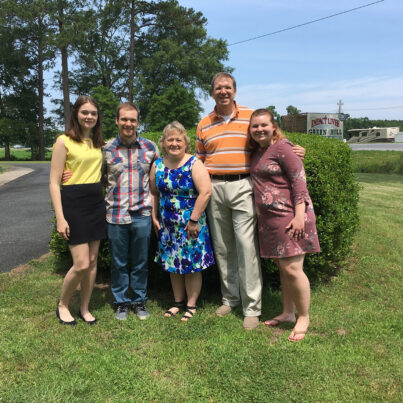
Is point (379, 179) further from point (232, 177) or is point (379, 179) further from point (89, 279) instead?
point (89, 279)

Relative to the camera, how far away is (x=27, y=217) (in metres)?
7.99

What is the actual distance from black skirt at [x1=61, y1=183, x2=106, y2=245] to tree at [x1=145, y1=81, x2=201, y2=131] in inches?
1058

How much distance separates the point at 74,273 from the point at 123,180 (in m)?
0.88

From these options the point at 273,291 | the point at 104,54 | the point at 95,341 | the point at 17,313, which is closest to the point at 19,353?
the point at 95,341

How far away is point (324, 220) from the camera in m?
4.24

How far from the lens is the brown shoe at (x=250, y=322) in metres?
3.35

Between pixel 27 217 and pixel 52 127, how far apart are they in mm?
39207

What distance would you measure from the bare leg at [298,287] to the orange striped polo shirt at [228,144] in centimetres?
84

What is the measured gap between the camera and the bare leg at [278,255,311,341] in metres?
3.11

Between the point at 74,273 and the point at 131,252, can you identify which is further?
the point at 131,252

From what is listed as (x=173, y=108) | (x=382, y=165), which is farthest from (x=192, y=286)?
(x=173, y=108)

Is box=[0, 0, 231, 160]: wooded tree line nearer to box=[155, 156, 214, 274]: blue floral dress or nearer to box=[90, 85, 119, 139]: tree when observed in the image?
box=[90, 85, 119, 139]: tree

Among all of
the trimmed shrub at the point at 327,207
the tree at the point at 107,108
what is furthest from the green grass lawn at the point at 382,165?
the tree at the point at 107,108

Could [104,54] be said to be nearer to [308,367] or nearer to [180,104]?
[180,104]
